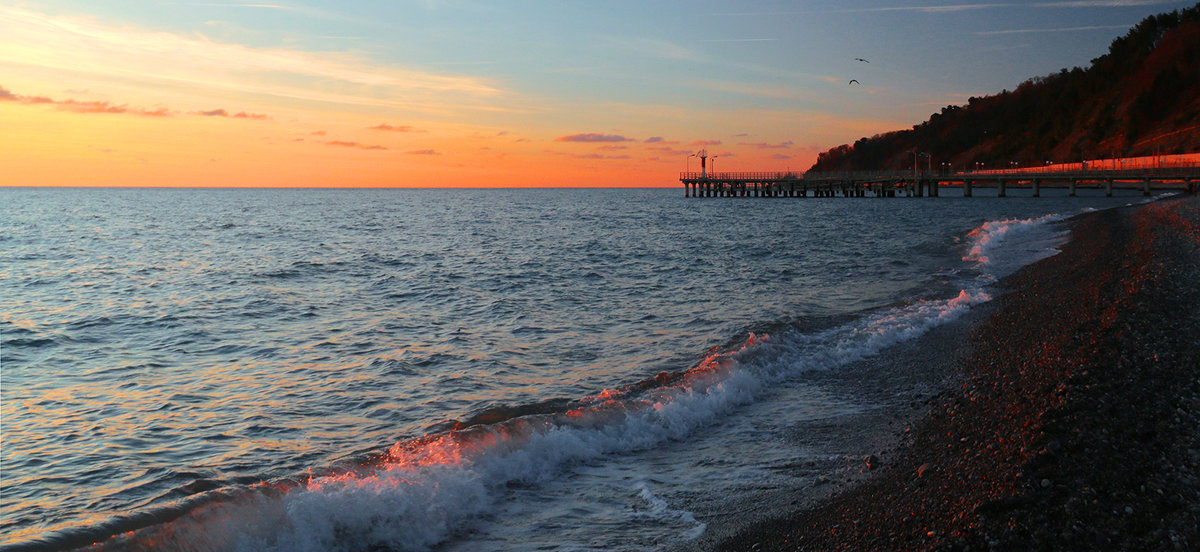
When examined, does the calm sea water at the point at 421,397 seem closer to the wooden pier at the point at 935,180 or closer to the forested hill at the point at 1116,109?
the wooden pier at the point at 935,180

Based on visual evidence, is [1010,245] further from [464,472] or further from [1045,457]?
[464,472]

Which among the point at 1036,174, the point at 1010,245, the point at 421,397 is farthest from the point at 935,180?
the point at 421,397

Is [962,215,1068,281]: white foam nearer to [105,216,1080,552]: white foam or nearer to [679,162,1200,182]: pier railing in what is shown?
[105,216,1080,552]: white foam

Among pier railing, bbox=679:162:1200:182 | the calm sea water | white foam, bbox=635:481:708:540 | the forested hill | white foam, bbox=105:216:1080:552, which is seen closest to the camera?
white foam, bbox=635:481:708:540

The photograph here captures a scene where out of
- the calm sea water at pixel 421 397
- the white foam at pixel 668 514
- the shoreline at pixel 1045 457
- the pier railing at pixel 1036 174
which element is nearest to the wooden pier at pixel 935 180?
the pier railing at pixel 1036 174

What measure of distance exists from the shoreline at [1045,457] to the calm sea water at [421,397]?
1.20m

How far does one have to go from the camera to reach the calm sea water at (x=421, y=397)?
6.75 meters

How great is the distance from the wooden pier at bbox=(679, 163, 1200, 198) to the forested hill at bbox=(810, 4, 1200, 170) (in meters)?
10.5

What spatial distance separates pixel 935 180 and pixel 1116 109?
51.5 m

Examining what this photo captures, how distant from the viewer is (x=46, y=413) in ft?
33.2

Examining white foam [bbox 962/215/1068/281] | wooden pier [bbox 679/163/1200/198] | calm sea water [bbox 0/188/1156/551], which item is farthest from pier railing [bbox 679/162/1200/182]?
calm sea water [bbox 0/188/1156/551]

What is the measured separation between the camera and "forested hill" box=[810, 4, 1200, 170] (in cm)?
11594

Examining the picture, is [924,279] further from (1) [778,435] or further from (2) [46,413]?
(2) [46,413]

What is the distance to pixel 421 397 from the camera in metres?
10.8
